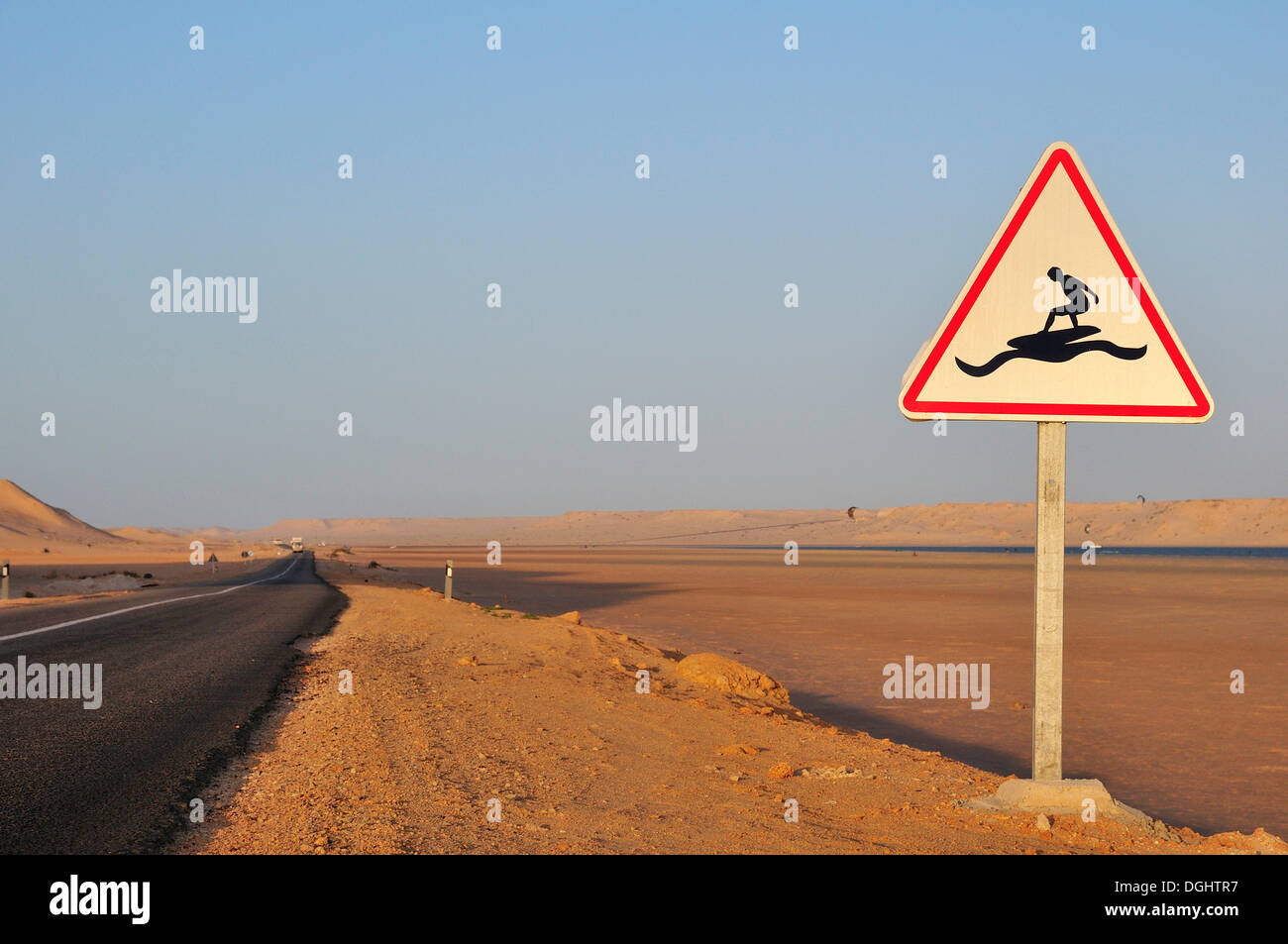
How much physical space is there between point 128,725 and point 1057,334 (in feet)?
26.2

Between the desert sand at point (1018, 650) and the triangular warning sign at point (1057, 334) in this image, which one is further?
the desert sand at point (1018, 650)

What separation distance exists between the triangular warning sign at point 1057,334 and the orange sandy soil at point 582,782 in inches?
93.8

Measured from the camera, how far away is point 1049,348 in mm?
5914

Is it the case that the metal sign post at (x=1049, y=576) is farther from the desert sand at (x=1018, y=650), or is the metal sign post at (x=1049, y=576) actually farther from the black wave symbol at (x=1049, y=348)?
the desert sand at (x=1018, y=650)

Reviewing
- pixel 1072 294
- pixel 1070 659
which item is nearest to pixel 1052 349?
pixel 1072 294

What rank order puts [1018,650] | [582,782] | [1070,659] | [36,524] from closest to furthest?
1. [582,782]
2. [1070,659]
3. [1018,650]
4. [36,524]

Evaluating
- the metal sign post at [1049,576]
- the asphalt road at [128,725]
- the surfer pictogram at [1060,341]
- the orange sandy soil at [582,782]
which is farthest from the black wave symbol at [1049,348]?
the asphalt road at [128,725]

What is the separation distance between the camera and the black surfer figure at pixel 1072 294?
593 cm

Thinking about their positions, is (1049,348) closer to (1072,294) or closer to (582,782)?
(1072,294)

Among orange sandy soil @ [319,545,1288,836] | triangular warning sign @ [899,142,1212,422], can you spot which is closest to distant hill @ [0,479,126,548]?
orange sandy soil @ [319,545,1288,836]

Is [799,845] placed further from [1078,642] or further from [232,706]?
[1078,642]

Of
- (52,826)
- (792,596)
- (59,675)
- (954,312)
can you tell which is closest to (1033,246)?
(954,312)

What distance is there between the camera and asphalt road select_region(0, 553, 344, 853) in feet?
19.3

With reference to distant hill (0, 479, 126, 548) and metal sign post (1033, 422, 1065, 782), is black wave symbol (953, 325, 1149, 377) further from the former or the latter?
distant hill (0, 479, 126, 548)
